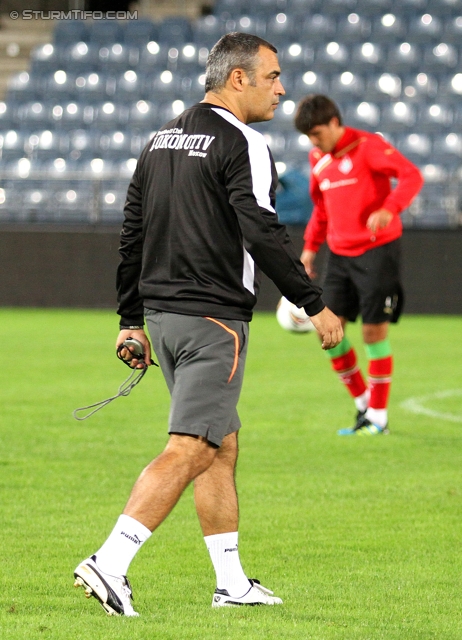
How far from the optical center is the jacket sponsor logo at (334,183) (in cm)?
828

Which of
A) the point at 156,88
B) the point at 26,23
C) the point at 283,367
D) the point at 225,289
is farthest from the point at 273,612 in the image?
the point at 26,23

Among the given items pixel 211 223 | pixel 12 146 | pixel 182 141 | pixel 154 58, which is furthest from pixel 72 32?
pixel 211 223

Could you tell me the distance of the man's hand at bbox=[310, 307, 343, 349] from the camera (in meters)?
3.84

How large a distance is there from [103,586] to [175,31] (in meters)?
22.2

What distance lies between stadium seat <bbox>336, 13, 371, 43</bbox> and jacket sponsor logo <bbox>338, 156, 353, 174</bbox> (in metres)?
16.1

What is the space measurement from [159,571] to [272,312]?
52.1 feet

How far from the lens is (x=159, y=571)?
4.44 metres

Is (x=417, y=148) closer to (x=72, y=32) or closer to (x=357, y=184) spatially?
(x=72, y=32)

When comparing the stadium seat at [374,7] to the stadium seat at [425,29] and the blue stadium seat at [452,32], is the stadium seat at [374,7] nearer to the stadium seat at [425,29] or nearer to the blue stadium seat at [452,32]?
the stadium seat at [425,29]

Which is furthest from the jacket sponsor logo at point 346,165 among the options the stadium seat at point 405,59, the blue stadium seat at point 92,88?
the blue stadium seat at point 92,88

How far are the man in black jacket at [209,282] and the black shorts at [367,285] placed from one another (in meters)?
4.20

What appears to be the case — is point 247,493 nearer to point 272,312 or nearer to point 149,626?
point 149,626

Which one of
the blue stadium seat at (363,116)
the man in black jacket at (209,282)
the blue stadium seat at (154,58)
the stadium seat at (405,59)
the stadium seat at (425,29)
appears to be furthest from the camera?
the blue stadium seat at (154,58)

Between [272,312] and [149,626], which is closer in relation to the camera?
[149,626]
